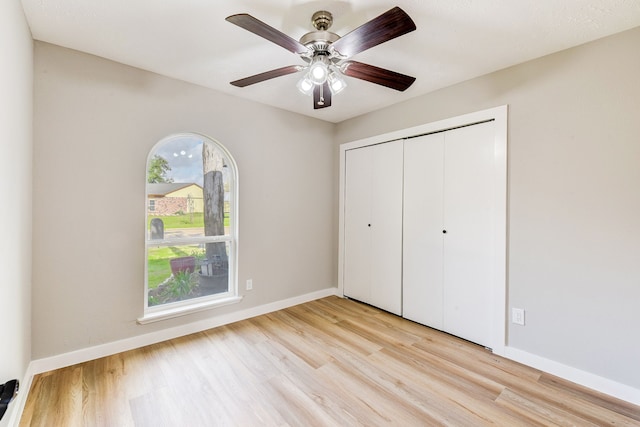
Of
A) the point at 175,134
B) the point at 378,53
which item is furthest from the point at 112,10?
the point at 378,53

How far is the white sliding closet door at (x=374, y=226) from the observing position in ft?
10.4

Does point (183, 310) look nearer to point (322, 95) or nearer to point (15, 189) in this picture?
point (15, 189)

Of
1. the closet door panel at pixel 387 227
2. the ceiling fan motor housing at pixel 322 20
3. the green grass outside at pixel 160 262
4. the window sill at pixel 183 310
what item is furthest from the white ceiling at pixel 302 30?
the window sill at pixel 183 310

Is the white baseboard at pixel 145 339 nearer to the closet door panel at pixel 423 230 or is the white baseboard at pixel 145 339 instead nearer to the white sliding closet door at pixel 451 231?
the closet door panel at pixel 423 230

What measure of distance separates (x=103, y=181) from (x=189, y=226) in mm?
797

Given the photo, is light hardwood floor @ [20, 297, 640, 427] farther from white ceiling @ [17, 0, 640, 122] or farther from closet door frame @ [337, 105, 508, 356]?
white ceiling @ [17, 0, 640, 122]

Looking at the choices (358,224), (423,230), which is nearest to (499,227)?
(423,230)

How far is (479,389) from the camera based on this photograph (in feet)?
6.28

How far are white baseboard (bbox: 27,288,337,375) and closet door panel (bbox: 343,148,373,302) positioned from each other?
73 centimetres

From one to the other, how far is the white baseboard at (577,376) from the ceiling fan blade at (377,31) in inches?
97.7

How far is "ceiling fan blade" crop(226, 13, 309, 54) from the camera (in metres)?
1.29

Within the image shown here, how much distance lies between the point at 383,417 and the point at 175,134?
8.98 ft

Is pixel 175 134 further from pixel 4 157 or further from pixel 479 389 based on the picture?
pixel 479 389

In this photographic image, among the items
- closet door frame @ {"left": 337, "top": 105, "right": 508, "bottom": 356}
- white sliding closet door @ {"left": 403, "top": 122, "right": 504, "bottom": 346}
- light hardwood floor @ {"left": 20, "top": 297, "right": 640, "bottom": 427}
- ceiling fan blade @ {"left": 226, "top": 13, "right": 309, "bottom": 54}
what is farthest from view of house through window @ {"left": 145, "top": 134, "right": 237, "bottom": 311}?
closet door frame @ {"left": 337, "top": 105, "right": 508, "bottom": 356}
